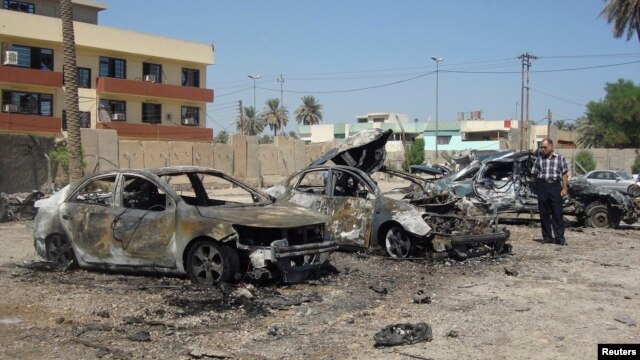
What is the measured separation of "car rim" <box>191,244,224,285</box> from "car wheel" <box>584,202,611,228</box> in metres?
9.79

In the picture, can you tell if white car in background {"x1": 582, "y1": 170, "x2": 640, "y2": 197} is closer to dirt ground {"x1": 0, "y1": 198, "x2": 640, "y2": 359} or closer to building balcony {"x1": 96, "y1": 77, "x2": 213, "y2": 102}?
dirt ground {"x1": 0, "y1": 198, "x2": 640, "y2": 359}

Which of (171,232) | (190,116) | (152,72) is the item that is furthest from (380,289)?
(190,116)

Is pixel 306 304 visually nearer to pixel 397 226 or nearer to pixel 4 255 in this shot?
pixel 397 226

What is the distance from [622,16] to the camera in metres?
33.9

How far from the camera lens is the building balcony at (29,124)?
39469 mm

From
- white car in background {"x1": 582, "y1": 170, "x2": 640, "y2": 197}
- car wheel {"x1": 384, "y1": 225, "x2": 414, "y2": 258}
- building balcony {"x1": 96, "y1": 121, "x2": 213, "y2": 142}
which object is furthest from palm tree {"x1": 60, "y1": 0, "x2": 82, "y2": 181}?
building balcony {"x1": 96, "y1": 121, "x2": 213, "y2": 142}

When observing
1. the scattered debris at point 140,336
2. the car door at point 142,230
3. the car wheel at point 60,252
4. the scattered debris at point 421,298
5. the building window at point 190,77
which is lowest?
the scattered debris at point 140,336

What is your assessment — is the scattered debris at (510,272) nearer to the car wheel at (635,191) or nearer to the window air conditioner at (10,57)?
the car wheel at (635,191)

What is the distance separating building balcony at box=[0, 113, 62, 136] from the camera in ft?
129

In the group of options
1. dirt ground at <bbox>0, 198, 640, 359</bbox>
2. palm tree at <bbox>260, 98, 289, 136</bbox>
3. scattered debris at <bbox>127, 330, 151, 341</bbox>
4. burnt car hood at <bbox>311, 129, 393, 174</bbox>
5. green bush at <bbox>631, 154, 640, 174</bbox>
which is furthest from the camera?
palm tree at <bbox>260, 98, 289, 136</bbox>

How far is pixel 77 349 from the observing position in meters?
5.20

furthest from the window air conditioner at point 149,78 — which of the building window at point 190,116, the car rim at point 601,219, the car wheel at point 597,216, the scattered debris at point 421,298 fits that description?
the scattered debris at point 421,298

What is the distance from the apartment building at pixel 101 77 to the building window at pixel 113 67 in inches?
2.8

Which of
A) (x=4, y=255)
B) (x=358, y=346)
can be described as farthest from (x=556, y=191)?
(x=4, y=255)
